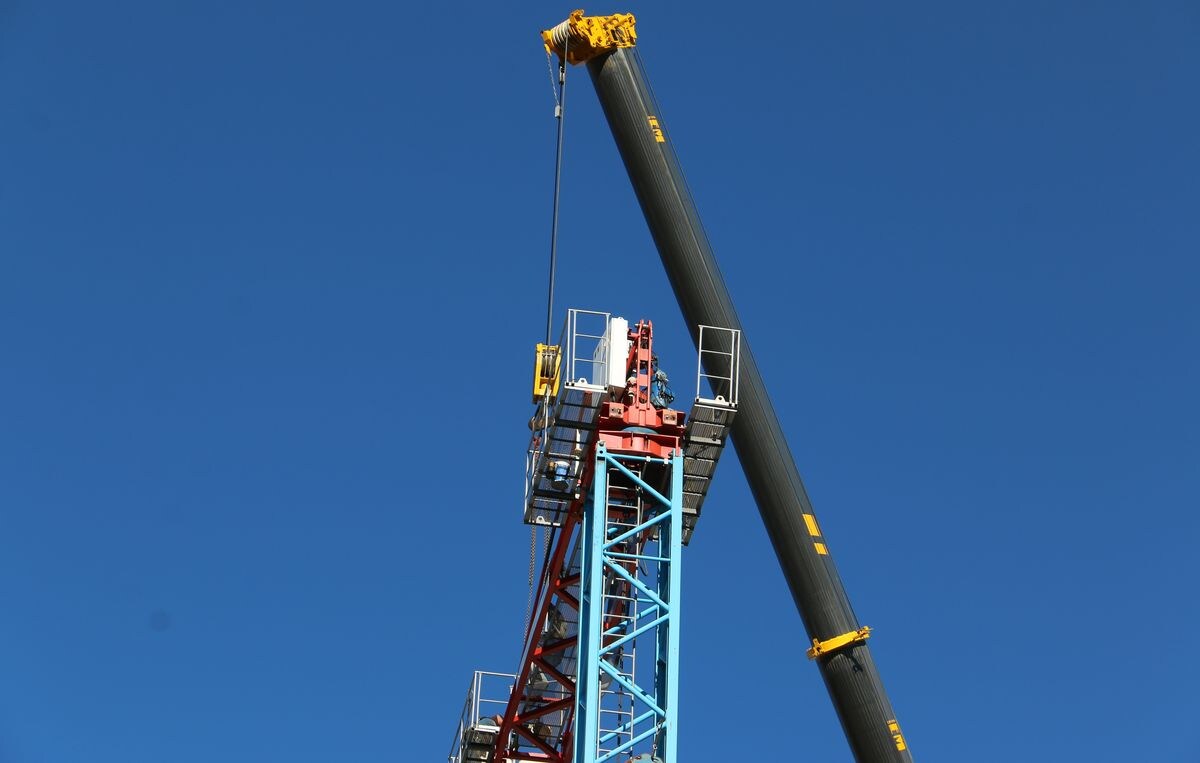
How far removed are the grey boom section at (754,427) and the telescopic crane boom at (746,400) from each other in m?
0.02

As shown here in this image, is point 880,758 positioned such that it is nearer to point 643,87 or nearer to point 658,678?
point 658,678

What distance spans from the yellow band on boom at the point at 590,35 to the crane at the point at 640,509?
35 millimetres

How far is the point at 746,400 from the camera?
4891 centimetres

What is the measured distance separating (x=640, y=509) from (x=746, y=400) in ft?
22.8

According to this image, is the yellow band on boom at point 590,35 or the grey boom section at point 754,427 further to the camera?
the yellow band on boom at point 590,35

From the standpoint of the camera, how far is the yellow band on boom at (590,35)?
51156mm

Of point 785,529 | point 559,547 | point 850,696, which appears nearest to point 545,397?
point 559,547

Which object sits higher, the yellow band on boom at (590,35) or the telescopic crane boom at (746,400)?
the yellow band on boom at (590,35)

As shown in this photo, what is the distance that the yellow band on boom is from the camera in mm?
51156

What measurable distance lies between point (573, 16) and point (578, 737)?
62.5 feet

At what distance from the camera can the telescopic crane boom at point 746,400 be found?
157ft

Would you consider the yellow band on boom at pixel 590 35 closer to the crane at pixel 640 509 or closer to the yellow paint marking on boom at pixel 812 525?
the crane at pixel 640 509

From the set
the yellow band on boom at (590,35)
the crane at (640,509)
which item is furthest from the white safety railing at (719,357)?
the yellow band on boom at (590,35)

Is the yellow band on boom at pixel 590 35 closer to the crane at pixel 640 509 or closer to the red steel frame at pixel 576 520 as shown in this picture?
the crane at pixel 640 509
